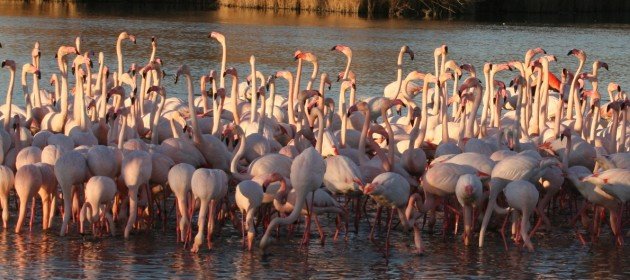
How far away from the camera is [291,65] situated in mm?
23906

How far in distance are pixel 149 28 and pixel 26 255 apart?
24692mm

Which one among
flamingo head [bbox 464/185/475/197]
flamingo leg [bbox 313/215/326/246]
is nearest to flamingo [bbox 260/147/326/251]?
flamingo leg [bbox 313/215/326/246]

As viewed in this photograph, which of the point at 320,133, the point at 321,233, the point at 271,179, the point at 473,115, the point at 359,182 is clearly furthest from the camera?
the point at 473,115

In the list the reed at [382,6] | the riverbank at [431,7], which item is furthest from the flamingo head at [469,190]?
the reed at [382,6]

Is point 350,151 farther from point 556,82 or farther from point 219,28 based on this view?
point 219,28

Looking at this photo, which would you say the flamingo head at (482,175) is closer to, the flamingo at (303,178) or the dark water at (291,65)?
the dark water at (291,65)

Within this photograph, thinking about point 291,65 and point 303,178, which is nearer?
point 303,178

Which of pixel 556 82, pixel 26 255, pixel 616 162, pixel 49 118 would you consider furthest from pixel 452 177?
pixel 556 82

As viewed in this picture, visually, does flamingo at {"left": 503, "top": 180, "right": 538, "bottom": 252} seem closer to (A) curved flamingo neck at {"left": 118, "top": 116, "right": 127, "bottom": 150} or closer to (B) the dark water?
(B) the dark water

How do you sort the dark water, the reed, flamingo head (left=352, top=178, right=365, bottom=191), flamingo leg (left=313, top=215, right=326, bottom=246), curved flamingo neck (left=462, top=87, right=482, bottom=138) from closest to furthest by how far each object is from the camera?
the dark water
flamingo head (left=352, top=178, right=365, bottom=191)
flamingo leg (left=313, top=215, right=326, bottom=246)
curved flamingo neck (left=462, top=87, right=482, bottom=138)
the reed

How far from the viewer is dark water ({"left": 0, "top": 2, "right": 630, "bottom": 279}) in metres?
8.45

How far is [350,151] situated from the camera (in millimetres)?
10430

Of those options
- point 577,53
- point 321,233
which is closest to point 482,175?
point 321,233

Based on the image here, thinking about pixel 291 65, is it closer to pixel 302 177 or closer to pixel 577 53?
pixel 577 53
